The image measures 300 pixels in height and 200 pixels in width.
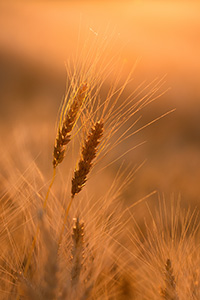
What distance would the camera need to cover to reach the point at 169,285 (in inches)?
32.1

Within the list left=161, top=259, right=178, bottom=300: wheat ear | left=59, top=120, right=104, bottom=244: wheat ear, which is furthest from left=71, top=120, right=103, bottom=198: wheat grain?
left=161, top=259, right=178, bottom=300: wheat ear

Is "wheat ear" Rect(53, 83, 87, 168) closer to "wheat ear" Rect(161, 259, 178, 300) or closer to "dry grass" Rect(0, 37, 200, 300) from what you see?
"dry grass" Rect(0, 37, 200, 300)

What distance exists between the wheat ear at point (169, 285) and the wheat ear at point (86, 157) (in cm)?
28

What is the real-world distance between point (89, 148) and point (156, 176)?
1.44 metres

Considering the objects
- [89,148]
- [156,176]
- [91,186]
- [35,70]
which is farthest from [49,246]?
[35,70]

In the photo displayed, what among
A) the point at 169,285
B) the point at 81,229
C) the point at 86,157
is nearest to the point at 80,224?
the point at 81,229

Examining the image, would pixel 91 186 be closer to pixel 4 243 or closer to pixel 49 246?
pixel 4 243

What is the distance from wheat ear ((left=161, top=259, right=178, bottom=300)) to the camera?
0.78m

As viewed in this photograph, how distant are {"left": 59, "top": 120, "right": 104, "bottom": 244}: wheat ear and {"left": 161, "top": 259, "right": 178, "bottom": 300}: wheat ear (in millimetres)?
285

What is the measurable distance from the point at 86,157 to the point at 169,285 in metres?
0.35

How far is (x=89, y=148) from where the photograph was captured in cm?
73

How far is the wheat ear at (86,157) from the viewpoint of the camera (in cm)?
70

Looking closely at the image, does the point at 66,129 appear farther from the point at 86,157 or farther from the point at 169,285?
the point at 169,285

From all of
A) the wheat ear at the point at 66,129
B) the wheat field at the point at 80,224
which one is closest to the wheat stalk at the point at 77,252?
the wheat field at the point at 80,224
